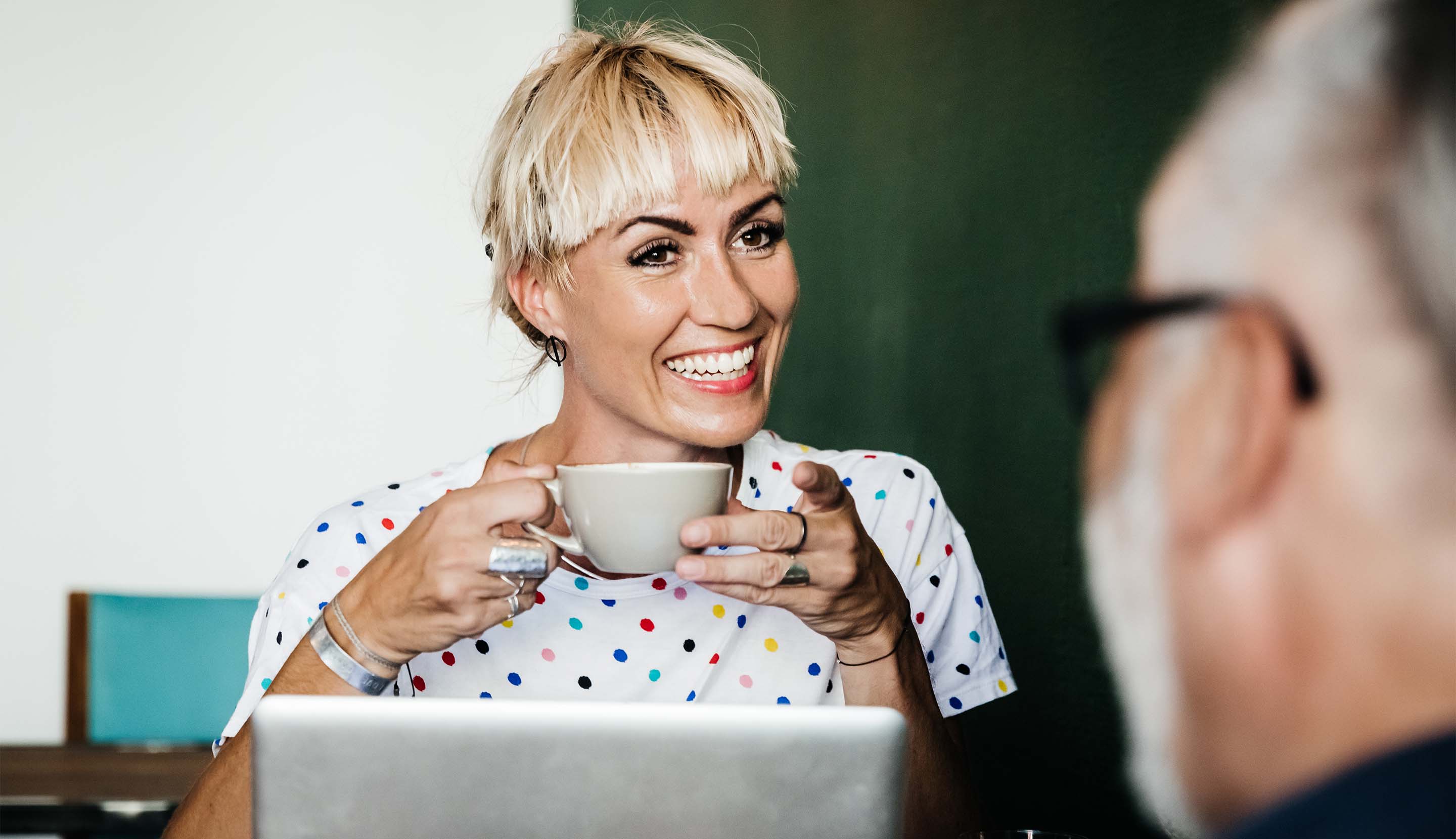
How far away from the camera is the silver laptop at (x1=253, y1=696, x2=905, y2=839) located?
60cm

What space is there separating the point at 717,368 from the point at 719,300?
78 mm

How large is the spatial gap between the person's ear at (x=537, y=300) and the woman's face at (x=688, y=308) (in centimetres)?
5

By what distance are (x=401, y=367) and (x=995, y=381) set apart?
2.16m

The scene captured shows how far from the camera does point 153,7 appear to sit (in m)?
3.07

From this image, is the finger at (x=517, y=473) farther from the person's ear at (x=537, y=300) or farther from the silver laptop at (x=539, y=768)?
the person's ear at (x=537, y=300)

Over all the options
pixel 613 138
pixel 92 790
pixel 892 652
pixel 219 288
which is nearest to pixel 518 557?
pixel 892 652

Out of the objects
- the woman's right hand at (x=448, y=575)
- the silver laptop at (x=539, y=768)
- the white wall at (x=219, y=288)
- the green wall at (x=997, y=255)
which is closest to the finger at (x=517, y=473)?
the woman's right hand at (x=448, y=575)

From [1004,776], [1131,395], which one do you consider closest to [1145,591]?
[1131,395]

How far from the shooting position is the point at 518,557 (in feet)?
2.76

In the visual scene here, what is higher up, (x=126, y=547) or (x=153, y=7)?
(x=153, y=7)

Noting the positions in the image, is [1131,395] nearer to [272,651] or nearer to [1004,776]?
[272,651]

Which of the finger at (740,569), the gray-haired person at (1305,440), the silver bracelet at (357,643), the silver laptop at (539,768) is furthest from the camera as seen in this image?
the silver bracelet at (357,643)

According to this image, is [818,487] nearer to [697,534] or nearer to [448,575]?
[697,534]

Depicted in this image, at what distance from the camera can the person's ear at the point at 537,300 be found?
53.8 inches
